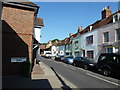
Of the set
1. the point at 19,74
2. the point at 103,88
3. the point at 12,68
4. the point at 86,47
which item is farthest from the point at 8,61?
the point at 86,47

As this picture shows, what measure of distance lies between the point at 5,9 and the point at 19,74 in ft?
18.3

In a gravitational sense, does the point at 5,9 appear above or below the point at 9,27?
above

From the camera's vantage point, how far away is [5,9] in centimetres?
1059

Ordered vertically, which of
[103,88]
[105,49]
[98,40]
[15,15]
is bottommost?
[103,88]

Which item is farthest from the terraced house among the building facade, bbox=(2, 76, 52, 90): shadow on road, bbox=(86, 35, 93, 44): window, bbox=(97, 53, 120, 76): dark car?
bbox=(2, 76, 52, 90): shadow on road

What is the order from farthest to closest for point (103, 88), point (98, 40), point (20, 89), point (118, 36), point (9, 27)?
1. point (98, 40)
2. point (118, 36)
3. point (9, 27)
4. point (103, 88)
5. point (20, 89)

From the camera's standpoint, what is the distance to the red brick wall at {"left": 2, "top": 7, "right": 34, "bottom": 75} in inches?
397

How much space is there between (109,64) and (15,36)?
Answer: 831 centimetres

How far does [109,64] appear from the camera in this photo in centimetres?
1066

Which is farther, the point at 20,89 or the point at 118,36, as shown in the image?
the point at 118,36

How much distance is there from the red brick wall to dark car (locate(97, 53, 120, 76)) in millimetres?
6683

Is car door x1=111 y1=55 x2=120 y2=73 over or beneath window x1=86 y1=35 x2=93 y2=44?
beneath

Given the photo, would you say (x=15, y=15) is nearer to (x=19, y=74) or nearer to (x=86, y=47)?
(x=19, y=74)

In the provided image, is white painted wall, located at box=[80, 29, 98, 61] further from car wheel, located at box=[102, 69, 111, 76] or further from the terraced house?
car wheel, located at box=[102, 69, 111, 76]
